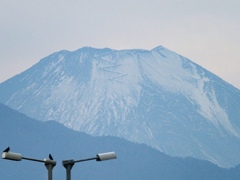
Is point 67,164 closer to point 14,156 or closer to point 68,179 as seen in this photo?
point 68,179

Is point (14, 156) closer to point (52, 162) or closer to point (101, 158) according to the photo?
point (52, 162)

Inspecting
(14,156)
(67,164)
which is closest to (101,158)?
(67,164)

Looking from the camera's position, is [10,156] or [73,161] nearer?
[10,156]

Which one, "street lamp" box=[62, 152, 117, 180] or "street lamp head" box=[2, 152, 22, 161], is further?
"street lamp" box=[62, 152, 117, 180]

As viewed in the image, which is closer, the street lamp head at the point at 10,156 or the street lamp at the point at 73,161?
the street lamp head at the point at 10,156

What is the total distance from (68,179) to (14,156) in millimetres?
2087

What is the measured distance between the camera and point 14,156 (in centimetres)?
2295

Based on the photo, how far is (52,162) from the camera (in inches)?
944

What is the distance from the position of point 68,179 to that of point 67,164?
56cm

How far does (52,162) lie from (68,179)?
0.79 meters

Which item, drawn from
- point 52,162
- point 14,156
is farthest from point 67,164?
point 14,156

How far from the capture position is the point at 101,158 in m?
24.5

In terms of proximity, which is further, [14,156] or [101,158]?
[101,158]

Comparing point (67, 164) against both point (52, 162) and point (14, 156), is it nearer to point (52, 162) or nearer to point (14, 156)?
point (52, 162)
